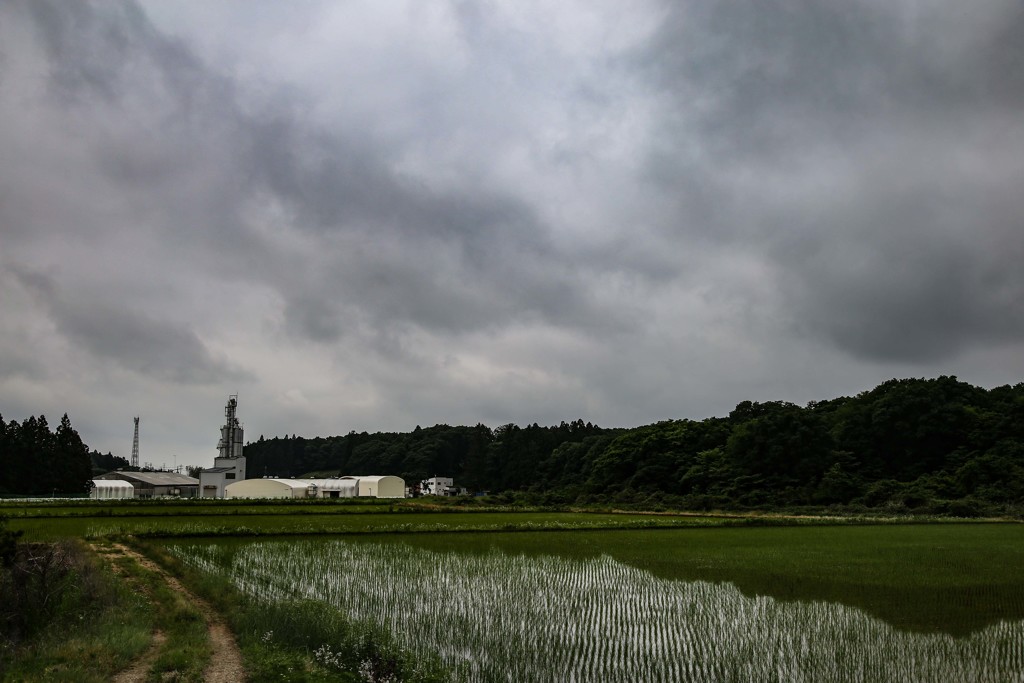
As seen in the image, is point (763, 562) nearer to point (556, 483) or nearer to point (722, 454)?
point (722, 454)

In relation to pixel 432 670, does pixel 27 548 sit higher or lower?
higher

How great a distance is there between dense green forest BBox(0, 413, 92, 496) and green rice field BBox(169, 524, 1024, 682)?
56.1 meters

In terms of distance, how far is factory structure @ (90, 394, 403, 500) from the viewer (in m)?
74.0

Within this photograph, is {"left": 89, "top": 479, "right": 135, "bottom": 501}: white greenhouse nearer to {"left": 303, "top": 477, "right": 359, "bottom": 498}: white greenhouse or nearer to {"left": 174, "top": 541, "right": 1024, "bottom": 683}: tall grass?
{"left": 303, "top": 477, "right": 359, "bottom": 498}: white greenhouse

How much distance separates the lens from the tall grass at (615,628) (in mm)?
9633

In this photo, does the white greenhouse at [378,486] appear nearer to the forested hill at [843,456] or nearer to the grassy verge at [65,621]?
the forested hill at [843,456]

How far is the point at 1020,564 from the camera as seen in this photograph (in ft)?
66.7

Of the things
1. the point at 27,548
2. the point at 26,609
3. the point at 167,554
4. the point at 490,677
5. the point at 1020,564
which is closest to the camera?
the point at 490,677

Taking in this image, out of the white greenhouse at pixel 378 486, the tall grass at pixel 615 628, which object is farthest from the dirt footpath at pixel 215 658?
the white greenhouse at pixel 378 486

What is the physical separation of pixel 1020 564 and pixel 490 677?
18391mm

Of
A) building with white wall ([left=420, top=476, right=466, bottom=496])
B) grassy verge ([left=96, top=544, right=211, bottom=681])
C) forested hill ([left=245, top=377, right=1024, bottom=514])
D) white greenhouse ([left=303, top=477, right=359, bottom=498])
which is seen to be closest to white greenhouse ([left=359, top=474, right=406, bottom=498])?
white greenhouse ([left=303, top=477, right=359, bottom=498])

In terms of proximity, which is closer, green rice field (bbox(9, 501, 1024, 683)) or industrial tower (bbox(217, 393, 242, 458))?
green rice field (bbox(9, 501, 1024, 683))

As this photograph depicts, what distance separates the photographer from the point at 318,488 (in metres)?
79.9

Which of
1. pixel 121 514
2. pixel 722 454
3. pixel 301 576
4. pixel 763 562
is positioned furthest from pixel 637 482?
pixel 301 576
